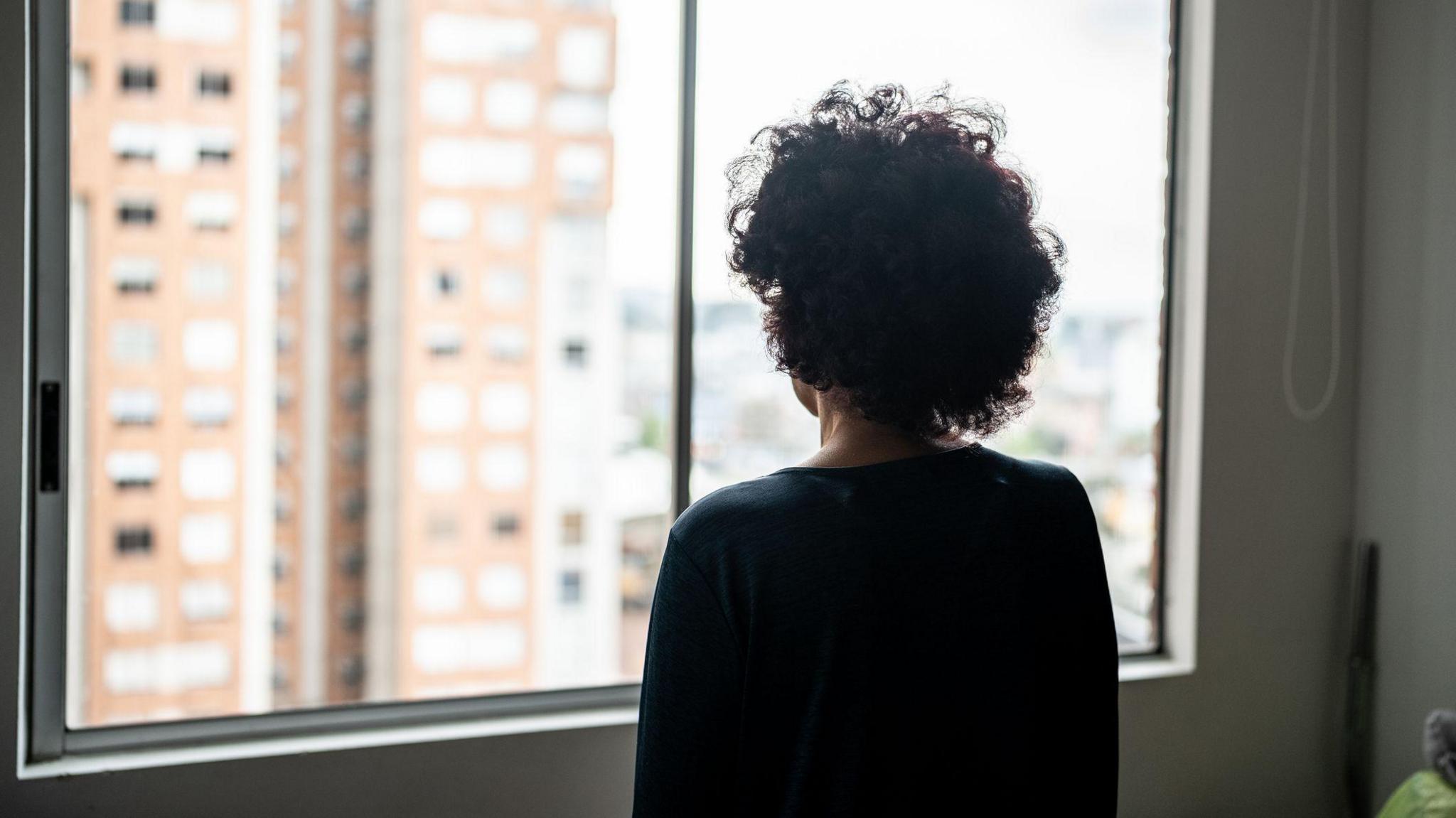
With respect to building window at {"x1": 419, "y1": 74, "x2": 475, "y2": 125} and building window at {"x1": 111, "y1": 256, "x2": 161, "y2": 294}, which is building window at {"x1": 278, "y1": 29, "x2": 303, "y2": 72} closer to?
building window at {"x1": 419, "y1": 74, "x2": 475, "y2": 125}

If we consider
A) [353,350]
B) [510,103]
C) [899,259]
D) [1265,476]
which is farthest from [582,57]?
[899,259]

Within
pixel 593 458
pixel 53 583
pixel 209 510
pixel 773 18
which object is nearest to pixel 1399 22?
pixel 773 18

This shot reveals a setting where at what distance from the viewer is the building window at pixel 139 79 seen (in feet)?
20.1

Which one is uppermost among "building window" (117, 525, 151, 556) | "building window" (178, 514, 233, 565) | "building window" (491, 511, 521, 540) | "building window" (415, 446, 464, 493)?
"building window" (415, 446, 464, 493)

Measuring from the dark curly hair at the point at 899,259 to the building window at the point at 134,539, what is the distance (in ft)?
25.7

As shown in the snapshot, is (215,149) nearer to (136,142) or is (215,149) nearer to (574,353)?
(136,142)

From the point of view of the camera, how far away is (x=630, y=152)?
2852 mm

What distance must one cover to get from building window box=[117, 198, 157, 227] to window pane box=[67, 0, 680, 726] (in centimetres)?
1

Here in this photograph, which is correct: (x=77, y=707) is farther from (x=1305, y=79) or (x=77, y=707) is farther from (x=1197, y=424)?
(x=1305, y=79)

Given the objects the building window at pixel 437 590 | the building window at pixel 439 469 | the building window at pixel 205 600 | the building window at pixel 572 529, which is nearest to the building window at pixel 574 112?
the building window at pixel 439 469

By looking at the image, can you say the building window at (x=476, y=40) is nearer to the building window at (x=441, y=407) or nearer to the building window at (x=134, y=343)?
the building window at (x=441, y=407)

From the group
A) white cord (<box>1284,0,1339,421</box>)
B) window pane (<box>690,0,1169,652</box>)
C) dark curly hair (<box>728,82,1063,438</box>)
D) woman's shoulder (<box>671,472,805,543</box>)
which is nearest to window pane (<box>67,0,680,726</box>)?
window pane (<box>690,0,1169,652</box>)

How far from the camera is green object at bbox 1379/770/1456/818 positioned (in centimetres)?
145

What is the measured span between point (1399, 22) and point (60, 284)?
236 centimetres
